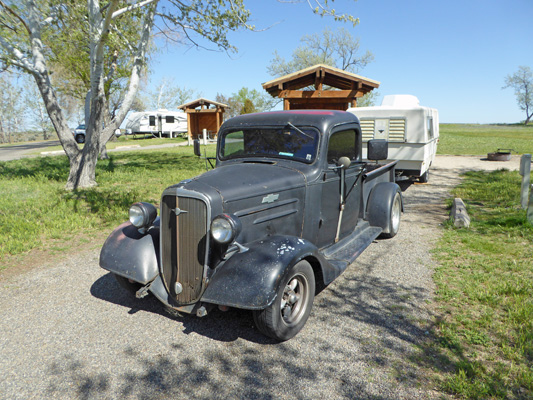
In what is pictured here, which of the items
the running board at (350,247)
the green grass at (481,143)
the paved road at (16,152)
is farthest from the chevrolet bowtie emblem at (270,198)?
the green grass at (481,143)

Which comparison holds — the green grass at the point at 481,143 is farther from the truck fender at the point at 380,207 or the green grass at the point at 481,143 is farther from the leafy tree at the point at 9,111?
the leafy tree at the point at 9,111

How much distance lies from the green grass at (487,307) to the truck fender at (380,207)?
849 millimetres

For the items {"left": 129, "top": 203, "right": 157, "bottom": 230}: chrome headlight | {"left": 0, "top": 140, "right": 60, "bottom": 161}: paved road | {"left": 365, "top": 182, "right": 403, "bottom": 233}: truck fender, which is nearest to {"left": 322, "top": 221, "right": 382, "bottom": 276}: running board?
{"left": 365, "top": 182, "right": 403, "bottom": 233}: truck fender

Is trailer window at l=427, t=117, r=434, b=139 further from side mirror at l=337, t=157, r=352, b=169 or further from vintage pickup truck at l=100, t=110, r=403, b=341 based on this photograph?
side mirror at l=337, t=157, r=352, b=169

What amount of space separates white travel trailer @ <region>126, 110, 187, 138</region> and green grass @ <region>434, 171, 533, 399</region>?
111ft

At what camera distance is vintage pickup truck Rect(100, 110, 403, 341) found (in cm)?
298

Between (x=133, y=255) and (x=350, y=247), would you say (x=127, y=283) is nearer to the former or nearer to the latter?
(x=133, y=255)

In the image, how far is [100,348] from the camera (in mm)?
3107

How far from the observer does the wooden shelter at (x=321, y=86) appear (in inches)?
523

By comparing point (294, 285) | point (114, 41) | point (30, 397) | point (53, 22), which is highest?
point (53, 22)

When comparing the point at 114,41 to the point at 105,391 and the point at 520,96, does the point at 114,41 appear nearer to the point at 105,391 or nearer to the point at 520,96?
the point at 105,391

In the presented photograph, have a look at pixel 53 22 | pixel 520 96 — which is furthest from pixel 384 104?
pixel 520 96

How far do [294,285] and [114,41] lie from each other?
7780 millimetres

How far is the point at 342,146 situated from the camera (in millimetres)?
4543
